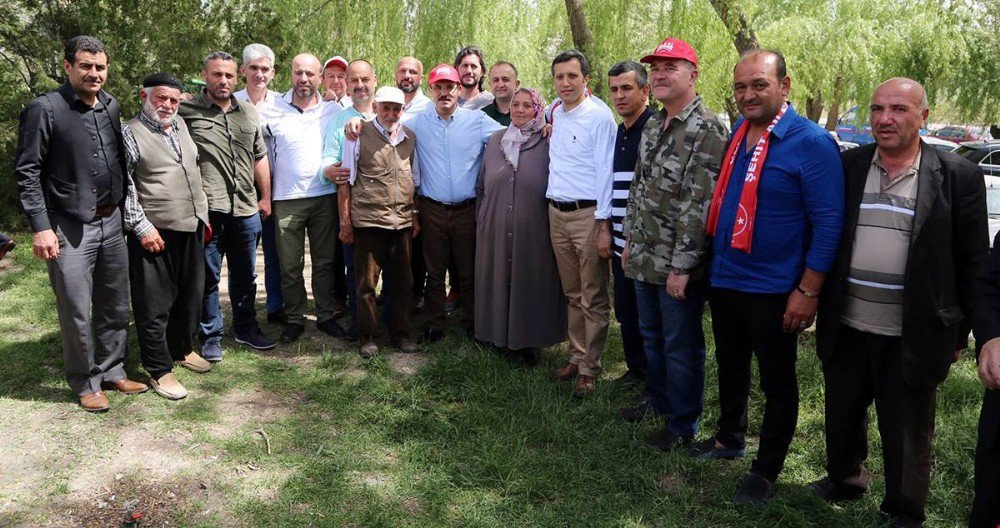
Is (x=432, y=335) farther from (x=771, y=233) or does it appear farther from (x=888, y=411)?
(x=888, y=411)

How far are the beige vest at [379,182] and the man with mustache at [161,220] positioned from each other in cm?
98

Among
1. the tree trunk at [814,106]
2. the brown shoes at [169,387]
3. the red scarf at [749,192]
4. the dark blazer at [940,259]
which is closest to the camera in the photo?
the dark blazer at [940,259]

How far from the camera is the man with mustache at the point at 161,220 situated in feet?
14.1

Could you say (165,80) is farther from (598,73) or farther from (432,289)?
(598,73)

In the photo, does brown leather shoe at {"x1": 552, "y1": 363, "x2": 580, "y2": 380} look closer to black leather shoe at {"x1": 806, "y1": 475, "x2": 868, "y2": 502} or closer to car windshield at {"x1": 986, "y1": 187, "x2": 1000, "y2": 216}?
black leather shoe at {"x1": 806, "y1": 475, "x2": 868, "y2": 502}

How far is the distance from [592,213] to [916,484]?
2155mm

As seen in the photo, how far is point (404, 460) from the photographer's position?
3740mm

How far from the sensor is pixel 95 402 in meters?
4.21

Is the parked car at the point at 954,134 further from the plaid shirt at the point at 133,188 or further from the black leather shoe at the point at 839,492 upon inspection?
the plaid shirt at the point at 133,188

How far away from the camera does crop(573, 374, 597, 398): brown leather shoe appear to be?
450cm

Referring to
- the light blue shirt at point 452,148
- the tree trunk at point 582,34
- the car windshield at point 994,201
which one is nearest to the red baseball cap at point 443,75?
the light blue shirt at point 452,148

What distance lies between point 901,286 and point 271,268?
431cm

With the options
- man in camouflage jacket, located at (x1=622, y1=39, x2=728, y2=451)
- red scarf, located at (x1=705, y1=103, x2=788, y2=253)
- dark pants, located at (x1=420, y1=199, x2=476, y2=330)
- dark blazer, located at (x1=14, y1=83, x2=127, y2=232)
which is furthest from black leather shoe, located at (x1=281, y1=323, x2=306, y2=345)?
red scarf, located at (x1=705, y1=103, x2=788, y2=253)

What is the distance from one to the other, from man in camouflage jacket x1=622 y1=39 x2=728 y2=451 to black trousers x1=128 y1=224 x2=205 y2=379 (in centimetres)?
272
